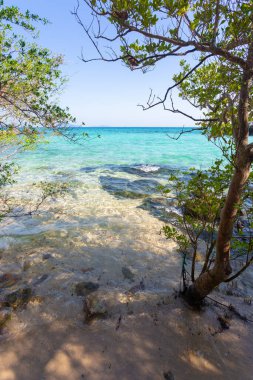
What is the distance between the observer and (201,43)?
11.1 ft

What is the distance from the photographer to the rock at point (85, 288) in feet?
19.1

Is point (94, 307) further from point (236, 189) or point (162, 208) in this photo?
point (162, 208)

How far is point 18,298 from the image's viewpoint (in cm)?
545

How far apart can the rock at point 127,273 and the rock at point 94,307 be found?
1.23m

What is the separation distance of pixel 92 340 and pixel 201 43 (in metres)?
5.31

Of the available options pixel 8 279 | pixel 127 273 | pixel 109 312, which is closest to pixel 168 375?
pixel 109 312

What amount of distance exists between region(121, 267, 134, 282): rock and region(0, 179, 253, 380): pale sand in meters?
0.13

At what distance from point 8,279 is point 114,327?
126 inches

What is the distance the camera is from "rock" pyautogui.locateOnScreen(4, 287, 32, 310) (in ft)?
17.1

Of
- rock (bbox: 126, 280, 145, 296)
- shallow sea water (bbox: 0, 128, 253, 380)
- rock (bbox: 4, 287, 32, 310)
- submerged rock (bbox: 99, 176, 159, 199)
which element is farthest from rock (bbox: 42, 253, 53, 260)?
submerged rock (bbox: 99, 176, 159, 199)

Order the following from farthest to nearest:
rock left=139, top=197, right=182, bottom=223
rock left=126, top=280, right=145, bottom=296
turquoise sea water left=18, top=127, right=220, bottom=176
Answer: turquoise sea water left=18, top=127, right=220, bottom=176 < rock left=139, top=197, right=182, bottom=223 < rock left=126, top=280, right=145, bottom=296

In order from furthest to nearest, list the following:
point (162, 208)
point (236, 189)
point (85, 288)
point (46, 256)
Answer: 1. point (162, 208)
2. point (46, 256)
3. point (85, 288)
4. point (236, 189)

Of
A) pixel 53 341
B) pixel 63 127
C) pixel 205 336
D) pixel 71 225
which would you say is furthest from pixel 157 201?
pixel 53 341

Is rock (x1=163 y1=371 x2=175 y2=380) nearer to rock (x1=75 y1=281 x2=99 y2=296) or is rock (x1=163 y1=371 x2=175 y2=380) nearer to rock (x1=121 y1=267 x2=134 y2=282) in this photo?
rock (x1=75 y1=281 x2=99 y2=296)
